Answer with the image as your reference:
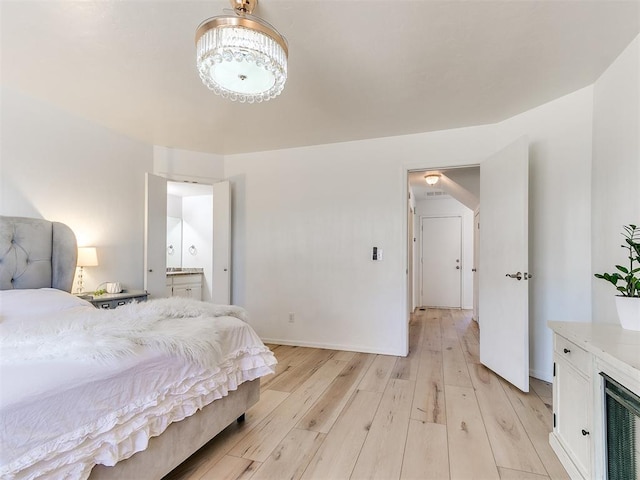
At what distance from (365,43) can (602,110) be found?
1.89 meters

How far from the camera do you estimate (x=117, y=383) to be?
48.8 inches

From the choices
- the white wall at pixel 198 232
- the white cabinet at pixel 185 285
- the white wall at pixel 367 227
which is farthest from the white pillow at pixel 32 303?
the white wall at pixel 198 232

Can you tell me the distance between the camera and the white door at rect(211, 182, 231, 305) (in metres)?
4.23

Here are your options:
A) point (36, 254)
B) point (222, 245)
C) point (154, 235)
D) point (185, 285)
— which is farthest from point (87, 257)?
point (185, 285)

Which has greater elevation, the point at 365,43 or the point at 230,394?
the point at 365,43

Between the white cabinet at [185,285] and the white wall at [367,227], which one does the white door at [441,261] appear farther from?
the white cabinet at [185,285]

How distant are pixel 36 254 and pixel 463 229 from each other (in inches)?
273

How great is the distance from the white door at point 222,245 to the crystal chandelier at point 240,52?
252 cm

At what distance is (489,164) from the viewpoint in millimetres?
3186

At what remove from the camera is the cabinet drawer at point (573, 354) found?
1506 mm

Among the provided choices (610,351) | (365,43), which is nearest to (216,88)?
(365,43)

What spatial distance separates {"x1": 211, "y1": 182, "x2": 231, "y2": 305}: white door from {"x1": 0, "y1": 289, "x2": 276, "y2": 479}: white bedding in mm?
2574

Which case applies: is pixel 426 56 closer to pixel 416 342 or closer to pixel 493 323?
pixel 493 323

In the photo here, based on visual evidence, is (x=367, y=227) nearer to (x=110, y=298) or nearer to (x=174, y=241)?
(x=110, y=298)
